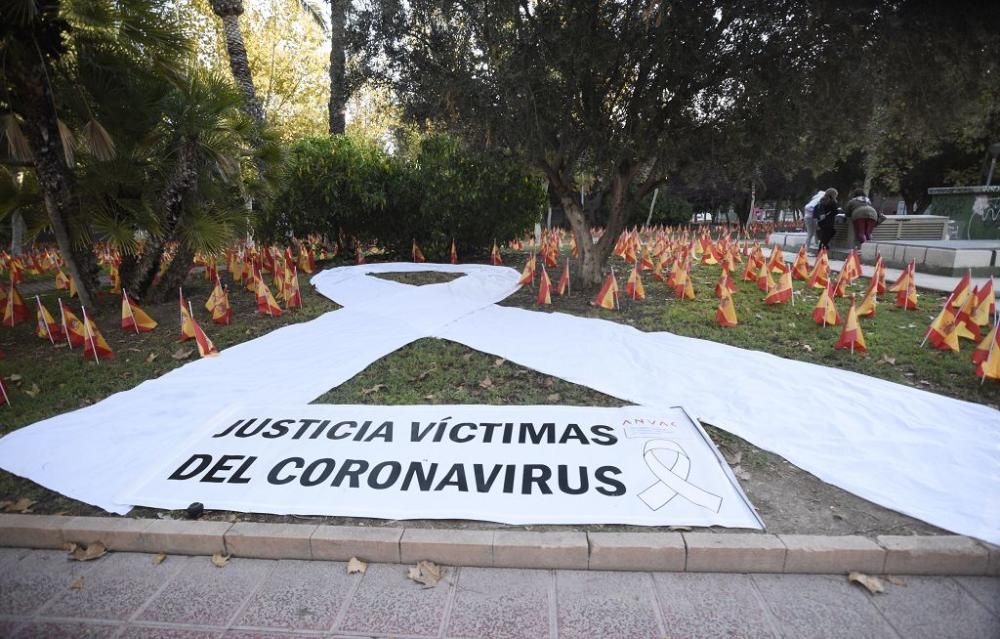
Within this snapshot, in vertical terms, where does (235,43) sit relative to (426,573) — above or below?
above

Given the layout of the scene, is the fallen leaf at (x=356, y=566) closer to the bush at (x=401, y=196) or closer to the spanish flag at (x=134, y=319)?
the spanish flag at (x=134, y=319)

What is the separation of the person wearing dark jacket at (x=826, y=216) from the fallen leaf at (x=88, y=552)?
47.5ft

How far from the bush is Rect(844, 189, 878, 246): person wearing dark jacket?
781 cm

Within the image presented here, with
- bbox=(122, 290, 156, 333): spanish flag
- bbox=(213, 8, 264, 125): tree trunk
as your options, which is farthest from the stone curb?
bbox=(213, 8, 264, 125): tree trunk

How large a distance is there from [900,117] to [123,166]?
11.3 metres

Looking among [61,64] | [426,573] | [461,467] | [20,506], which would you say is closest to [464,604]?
[426,573]

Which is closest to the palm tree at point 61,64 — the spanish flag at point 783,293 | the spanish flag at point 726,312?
the spanish flag at point 726,312

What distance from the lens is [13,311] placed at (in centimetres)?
782

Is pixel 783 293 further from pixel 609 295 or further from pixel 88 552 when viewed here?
pixel 88 552

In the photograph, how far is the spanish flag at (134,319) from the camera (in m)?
6.86

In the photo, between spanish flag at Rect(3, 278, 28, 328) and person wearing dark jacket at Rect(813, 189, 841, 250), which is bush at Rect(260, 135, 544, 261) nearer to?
spanish flag at Rect(3, 278, 28, 328)

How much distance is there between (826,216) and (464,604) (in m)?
13.5

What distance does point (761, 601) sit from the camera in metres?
2.46

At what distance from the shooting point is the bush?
38.3 feet
